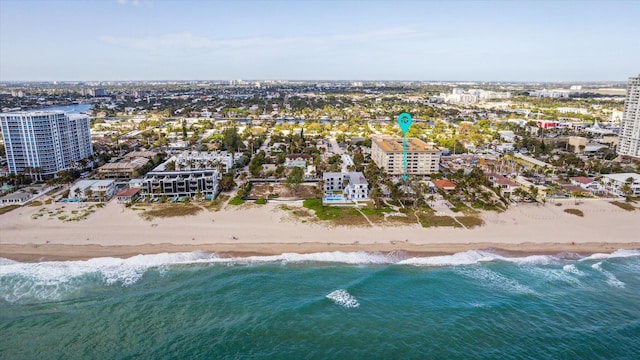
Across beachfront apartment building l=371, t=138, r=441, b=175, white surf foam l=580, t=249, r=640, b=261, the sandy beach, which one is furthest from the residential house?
white surf foam l=580, t=249, r=640, b=261

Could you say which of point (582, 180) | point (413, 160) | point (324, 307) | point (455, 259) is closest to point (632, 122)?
point (582, 180)

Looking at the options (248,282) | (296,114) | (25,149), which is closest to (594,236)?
(248,282)

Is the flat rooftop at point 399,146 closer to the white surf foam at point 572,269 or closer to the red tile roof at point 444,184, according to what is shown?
the red tile roof at point 444,184

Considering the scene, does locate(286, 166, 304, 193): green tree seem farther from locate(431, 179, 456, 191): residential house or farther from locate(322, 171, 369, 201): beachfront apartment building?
locate(431, 179, 456, 191): residential house

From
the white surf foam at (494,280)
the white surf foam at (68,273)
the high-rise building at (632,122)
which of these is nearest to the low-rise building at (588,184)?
the high-rise building at (632,122)

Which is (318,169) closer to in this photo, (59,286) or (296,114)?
(59,286)
